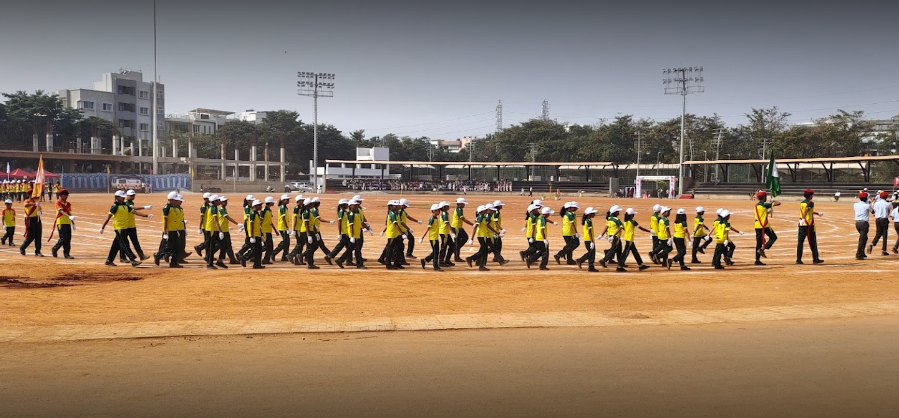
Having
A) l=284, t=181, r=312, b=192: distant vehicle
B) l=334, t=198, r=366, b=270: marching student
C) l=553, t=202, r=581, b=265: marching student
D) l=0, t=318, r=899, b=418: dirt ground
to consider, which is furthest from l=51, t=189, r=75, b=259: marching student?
l=284, t=181, r=312, b=192: distant vehicle

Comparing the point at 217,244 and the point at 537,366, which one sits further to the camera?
the point at 217,244

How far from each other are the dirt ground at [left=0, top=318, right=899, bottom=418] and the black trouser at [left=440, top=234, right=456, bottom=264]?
7.65 metres

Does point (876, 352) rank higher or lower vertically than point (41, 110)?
lower

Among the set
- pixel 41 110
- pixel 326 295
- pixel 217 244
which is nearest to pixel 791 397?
pixel 326 295

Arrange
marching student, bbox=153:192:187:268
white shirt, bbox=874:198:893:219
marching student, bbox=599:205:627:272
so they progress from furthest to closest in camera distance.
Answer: white shirt, bbox=874:198:893:219
marching student, bbox=153:192:187:268
marching student, bbox=599:205:627:272

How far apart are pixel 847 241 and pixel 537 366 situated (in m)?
→ 22.3

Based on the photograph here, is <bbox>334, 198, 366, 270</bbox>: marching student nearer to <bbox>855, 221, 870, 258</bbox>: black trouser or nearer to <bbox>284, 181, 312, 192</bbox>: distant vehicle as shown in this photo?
<bbox>855, 221, 870, 258</bbox>: black trouser

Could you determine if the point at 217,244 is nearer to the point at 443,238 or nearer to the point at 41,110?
the point at 443,238

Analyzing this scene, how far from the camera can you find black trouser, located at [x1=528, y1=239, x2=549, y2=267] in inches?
663

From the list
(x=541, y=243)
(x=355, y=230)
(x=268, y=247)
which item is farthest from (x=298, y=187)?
(x=541, y=243)

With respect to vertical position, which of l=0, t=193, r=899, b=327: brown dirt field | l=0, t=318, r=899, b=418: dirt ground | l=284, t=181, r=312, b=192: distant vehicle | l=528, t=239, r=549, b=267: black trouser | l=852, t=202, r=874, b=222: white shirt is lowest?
l=0, t=193, r=899, b=327: brown dirt field

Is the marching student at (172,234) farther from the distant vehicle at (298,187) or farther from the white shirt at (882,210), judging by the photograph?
the distant vehicle at (298,187)

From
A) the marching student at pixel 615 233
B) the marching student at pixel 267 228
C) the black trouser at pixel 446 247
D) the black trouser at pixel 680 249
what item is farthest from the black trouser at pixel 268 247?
the black trouser at pixel 680 249

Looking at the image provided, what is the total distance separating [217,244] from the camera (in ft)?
54.4
